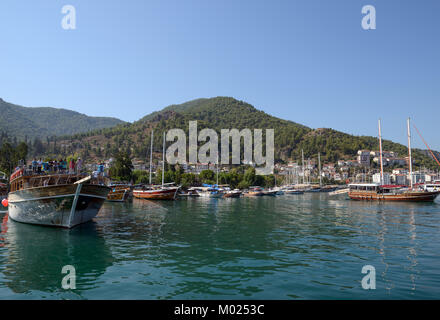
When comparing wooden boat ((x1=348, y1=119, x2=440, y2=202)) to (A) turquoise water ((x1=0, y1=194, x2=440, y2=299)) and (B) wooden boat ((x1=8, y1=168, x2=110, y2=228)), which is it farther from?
(B) wooden boat ((x1=8, y1=168, x2=110, y2=228))

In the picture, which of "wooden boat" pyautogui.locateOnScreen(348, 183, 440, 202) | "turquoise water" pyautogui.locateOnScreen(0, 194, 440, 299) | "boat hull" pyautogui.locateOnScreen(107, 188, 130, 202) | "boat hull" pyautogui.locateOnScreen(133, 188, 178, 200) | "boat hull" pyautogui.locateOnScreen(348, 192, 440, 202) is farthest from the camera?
"boat hull" pyautogui.locateOnScreen(133, 188, 178, 200)

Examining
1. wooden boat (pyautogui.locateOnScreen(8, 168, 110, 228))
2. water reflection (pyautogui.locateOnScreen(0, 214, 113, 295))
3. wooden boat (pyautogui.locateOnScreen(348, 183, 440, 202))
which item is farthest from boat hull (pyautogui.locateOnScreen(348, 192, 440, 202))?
water reflection (pyautogui.locateOnScreen(0, 214, 113, 295))

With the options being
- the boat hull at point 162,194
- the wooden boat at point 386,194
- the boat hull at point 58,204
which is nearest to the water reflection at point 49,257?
the boat hull at point 58,204

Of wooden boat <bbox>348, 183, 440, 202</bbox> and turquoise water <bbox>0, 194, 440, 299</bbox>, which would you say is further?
wooden boat <bbox>348, 183, 440, 202</bbox>

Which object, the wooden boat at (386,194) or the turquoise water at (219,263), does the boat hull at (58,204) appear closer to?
the turquoise water at (219,263)

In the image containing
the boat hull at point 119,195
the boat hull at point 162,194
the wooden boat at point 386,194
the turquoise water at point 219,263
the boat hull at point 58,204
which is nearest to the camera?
the turquoise water at point 219,263

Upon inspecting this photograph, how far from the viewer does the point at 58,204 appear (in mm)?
23547

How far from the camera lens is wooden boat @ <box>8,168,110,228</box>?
23.1 m

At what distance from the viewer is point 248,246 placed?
18.2m

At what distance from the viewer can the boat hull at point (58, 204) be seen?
23.1 metres

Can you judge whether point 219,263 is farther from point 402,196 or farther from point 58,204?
point 402,196

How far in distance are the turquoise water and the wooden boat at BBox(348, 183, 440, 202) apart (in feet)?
133

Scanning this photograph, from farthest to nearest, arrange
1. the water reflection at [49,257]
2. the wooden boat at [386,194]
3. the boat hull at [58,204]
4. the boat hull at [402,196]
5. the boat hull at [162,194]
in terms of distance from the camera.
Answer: the boat hull at [162,194] < the wooden boat at [386,194] < the boat hull at [402,196] < the boat hull at [58,204] < the water reflection at [49,257]
